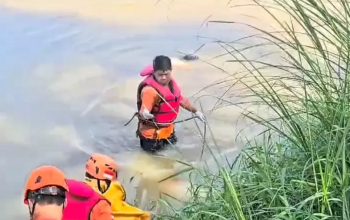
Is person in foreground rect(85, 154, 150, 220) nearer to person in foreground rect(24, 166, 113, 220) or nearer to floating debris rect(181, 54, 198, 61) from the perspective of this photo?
person in foreground rect(24, 166, 113, 220)

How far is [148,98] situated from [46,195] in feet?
7.04

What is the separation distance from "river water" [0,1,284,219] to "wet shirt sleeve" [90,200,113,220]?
2.48 ft

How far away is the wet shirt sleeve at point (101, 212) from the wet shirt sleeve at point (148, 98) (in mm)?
1691

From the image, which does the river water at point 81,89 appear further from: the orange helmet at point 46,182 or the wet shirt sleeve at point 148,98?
the orange helmet at point 46,182

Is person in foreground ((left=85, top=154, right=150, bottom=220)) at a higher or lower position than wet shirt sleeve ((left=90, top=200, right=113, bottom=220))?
higher

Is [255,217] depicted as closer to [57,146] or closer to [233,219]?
[233,219]

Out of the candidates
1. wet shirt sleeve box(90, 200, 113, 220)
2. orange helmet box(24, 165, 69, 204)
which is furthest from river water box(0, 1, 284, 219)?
orange helmet box(24, 165, 69, 204)

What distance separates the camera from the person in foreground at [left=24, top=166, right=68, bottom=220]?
2.43 m

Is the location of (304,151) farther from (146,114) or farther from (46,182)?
(146,114)

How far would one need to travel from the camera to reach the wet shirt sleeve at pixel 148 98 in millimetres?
4543

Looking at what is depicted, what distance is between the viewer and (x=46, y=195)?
2465mm

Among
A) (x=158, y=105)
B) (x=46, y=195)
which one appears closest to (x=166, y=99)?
(x=158, y=105)

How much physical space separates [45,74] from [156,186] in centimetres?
234

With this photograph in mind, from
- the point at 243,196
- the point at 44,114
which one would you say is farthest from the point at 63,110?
the point at 243,196
